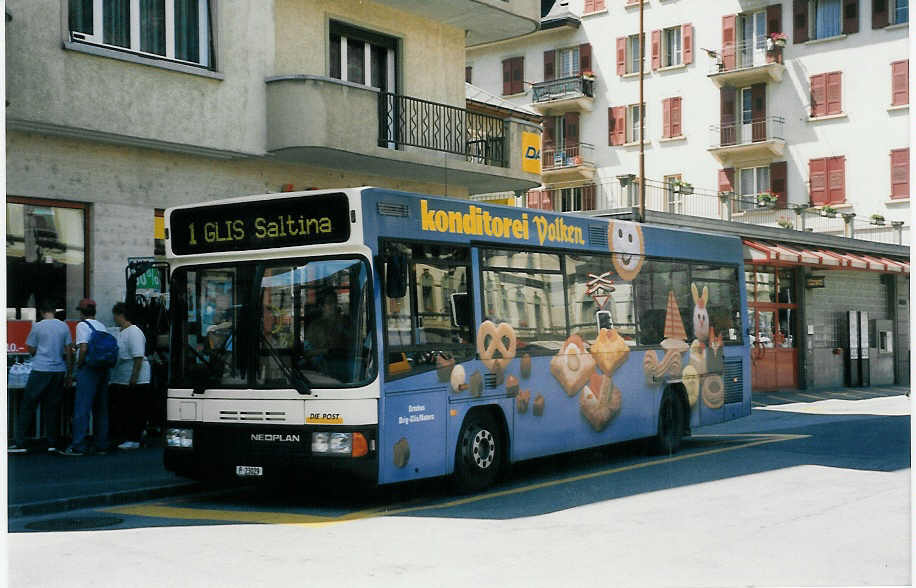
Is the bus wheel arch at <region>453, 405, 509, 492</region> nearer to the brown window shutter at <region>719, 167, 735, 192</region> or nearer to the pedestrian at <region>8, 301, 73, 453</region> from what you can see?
the pedestrian at <region>8, 301, 73, 453</region>

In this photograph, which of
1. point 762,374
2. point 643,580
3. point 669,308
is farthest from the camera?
point 762,374

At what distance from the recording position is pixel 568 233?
13.1 meters

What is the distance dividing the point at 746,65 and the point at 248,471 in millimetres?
37588

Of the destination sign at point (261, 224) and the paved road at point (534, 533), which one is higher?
the destination sign at point (261, 224)

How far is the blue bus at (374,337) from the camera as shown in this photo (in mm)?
10125

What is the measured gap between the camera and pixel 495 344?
38.4ft

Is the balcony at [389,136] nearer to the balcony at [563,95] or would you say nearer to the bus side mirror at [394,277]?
the bus side mirror at [394,277]

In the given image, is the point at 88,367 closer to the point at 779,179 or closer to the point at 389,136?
the point at 389,136

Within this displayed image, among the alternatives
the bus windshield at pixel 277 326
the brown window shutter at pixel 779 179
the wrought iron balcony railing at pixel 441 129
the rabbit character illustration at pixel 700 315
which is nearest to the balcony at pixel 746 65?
the brown window shutter at pixel 779 179

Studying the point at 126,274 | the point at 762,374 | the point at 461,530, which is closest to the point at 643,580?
the point at 461,530

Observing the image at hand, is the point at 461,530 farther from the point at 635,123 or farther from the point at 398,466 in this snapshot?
the point at 635,123

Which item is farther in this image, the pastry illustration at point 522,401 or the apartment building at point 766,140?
the apartment building at point 766,140

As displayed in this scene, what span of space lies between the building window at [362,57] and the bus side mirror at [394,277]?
10357 mm

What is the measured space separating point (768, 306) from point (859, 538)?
23.8 meters
